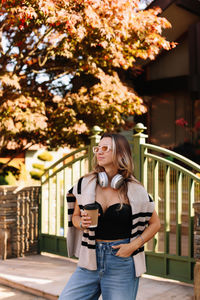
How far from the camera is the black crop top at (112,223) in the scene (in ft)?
8.67

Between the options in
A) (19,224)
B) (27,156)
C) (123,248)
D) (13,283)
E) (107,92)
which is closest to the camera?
(123,248)

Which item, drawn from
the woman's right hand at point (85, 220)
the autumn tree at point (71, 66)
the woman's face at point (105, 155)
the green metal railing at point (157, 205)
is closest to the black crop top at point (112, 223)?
the woman's right hand at point (85, 220)

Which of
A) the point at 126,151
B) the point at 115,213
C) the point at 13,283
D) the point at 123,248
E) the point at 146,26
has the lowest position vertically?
the point at 13,283

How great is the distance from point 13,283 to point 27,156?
14.1 meters

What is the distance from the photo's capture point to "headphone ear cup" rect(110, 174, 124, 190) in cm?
267

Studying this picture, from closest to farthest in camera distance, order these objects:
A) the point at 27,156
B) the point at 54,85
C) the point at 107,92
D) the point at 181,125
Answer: the point at 107,92 → the point at 54,85 → the point at 181,125 → the point at 27,156

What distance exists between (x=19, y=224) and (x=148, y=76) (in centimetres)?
772

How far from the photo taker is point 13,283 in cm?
521

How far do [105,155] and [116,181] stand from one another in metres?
0.19

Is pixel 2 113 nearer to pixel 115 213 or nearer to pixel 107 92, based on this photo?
pixel 107 92

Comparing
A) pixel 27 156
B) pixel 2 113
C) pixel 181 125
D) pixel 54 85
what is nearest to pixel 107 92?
pixel 54 85

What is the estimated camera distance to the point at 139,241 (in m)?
2.68

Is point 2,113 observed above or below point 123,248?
above

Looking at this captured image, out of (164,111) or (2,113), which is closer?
(2,113)
